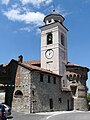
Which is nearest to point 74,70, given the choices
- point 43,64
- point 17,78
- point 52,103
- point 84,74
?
point 84,74

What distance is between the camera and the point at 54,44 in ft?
148

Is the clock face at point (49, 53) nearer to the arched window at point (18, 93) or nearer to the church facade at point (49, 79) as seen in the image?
the church facade at point (49, 79)

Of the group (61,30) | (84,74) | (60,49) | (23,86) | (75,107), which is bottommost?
(75,107)

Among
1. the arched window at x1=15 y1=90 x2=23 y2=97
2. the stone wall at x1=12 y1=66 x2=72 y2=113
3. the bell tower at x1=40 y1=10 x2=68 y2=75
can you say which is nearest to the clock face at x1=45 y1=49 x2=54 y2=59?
the bell tower at x1=40 y1=10 x2=68 y2=75

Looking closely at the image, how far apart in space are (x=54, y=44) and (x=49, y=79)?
9.90m

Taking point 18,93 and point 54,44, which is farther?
point 54,44

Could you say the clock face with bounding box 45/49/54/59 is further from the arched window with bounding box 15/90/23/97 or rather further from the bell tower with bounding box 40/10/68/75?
the arched window with bounding box 15/90/23/97

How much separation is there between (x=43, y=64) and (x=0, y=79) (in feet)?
40.7

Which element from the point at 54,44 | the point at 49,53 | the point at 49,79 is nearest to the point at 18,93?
the point at 49,79

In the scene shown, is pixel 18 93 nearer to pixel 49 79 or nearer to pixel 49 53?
pixel 49 79

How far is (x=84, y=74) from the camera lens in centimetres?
4456

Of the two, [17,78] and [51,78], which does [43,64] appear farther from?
[17,78]

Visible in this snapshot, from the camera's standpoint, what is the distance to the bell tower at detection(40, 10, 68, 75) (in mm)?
43812

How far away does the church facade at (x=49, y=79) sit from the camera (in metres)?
34.0
